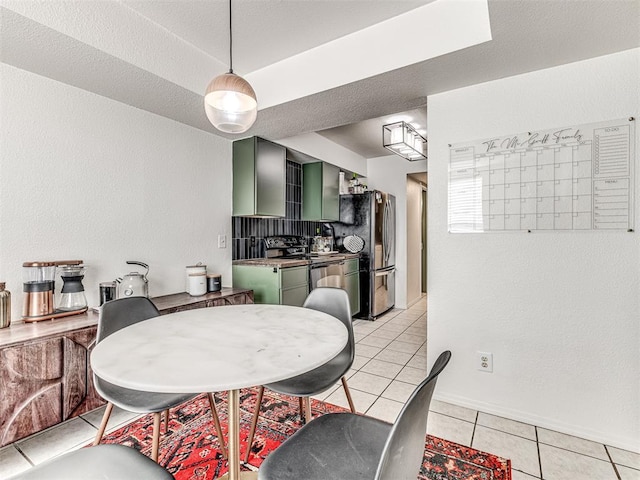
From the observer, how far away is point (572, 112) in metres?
1.92

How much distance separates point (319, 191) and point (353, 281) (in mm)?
1354

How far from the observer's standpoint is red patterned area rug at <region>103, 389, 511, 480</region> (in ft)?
5.15

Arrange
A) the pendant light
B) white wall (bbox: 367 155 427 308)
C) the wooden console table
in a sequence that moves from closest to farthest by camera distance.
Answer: the pendant light < the wooden console table < white wall (bbox: 367 155 427 308)

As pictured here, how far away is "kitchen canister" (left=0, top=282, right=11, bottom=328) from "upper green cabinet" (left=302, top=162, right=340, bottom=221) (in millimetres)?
3204

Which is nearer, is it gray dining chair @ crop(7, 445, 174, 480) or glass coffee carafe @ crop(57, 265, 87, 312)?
gray dining chair @ crop(7, 445, 174, 480)

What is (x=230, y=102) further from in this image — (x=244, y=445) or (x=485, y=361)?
(x=485, y=361)

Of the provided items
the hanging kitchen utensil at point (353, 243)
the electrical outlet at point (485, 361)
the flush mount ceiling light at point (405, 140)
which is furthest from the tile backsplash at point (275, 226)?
the electrical outlet at point (485, 361)

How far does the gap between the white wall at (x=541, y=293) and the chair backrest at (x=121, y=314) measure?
77.6 inches

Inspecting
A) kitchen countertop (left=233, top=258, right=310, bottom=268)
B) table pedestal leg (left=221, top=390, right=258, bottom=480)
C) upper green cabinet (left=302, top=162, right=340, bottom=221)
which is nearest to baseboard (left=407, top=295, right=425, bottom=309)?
upper green cabinet (left=302, top=162, right=340, bottom=221)

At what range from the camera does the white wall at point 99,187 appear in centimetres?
195

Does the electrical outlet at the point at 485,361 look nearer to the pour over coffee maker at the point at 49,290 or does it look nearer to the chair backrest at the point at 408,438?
the chair backrest at the point at 408,438

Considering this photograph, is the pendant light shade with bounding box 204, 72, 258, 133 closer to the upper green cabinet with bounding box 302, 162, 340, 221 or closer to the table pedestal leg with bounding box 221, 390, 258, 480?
the table pedestal leg with bounding box 221, 390, 258, 480

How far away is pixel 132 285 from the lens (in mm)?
2377

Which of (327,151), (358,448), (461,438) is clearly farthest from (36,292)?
(327,151)
